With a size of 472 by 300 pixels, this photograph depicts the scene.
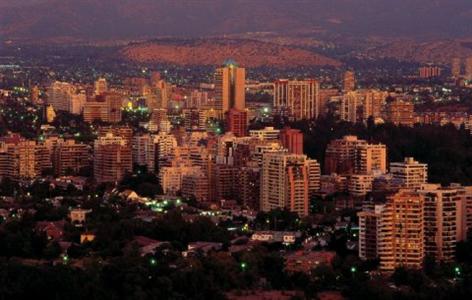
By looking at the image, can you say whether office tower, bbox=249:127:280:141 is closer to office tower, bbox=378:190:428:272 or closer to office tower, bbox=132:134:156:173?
office tower, bbox=132:134:156:173

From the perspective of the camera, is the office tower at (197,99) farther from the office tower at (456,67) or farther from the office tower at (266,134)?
the office tower at (456,67)

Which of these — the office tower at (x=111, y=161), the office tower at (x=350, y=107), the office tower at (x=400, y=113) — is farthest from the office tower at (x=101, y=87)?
the office tower at (x=111, y=161)

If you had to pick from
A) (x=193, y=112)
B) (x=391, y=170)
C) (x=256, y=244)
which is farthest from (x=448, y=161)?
(x=193, y=112)

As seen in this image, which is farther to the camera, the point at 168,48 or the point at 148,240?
the point at 168,48

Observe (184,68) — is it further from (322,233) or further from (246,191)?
(322,233)

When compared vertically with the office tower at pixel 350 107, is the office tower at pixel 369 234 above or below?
below

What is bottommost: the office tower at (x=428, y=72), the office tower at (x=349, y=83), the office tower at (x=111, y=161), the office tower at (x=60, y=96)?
the office tower at (x=111, y=161)

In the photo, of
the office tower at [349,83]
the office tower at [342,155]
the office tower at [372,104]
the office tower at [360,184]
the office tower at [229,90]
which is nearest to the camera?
the office tower at [360,184]
